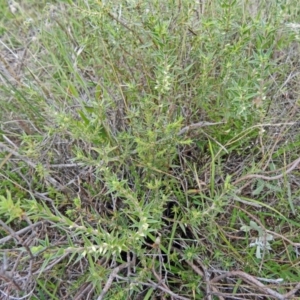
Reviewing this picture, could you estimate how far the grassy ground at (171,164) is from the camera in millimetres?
1258

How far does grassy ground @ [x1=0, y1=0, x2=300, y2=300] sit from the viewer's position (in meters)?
1.26

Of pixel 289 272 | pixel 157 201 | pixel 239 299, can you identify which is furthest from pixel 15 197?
pixel 289 272

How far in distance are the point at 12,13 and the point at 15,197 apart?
978 millimetres

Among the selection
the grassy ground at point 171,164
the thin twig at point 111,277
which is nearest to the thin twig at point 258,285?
the grassy ground at point 171,164

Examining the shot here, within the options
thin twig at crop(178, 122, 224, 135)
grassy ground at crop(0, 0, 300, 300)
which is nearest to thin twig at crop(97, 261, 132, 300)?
grassy ground at crop(0, 0, 300, 300)

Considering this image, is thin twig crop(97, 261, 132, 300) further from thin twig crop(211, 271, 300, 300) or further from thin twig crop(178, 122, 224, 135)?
thin twig crop(178, 122, 224, 135)

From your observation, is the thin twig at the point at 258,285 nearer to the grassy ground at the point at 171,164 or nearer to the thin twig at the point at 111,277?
the grassy ground at the point at 171,164

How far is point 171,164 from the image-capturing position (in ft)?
4.50

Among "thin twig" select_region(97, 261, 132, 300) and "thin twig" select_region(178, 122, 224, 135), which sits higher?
"thin twig" select_region(178, 122, 224, 135)

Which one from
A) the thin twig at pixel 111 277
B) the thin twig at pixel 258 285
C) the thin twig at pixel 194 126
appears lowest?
the thin twig at pixel 258 285

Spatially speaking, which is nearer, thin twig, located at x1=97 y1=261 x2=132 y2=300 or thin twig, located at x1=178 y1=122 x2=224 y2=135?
thin twig, located at x1=97 y1=261 x2=132 y2=300

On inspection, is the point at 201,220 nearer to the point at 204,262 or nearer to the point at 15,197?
the point at 204,262

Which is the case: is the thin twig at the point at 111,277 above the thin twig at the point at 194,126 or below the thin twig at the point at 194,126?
below

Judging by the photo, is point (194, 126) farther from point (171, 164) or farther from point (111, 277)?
point (111, 277)
